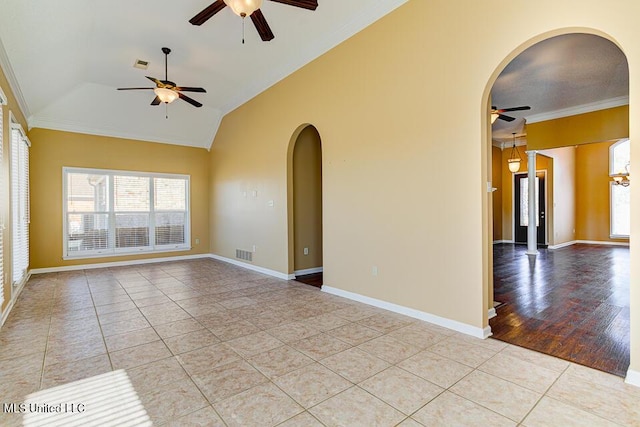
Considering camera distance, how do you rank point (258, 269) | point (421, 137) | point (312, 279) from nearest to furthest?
point (421, 137) → point (312, 279) → point (258, 269)

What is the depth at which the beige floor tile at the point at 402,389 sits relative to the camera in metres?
1.94

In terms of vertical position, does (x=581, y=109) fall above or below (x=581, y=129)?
above

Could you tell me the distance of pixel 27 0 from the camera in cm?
294

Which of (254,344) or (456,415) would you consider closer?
(456,415)

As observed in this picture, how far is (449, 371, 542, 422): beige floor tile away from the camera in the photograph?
73.5 inches

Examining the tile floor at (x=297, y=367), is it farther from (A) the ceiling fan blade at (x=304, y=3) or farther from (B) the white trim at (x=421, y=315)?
(A) the ceiling fan blade at (x=304, y=3)

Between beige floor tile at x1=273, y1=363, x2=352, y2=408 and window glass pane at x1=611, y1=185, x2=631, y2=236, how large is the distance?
37.0 feet

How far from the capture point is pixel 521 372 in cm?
229

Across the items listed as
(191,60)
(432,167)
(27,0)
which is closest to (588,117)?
(432,167)

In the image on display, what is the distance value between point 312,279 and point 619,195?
10034 millimetres

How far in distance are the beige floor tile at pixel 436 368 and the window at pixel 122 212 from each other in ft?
22.8

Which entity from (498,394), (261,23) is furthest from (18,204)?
(498,394)

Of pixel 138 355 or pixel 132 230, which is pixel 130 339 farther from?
pixel 132 230

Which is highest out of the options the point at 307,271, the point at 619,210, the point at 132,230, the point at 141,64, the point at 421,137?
the point at 141,64
